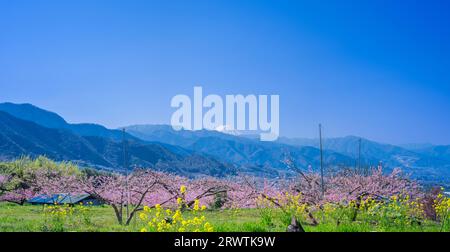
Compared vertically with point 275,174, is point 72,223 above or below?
below

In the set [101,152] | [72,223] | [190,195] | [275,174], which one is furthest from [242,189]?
[101,152]

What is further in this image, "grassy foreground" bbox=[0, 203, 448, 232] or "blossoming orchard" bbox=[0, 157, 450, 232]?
"blossoming orchard" bbox=[0, 157, 450, 232]

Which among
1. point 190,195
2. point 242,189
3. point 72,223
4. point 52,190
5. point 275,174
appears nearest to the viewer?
point 72,223

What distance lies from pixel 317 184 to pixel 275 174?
277 cm

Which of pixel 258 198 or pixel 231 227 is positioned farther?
pixel 258 198

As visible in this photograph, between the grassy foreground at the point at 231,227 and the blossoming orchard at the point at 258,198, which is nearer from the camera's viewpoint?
the grassy foreground at the point at 231,227
